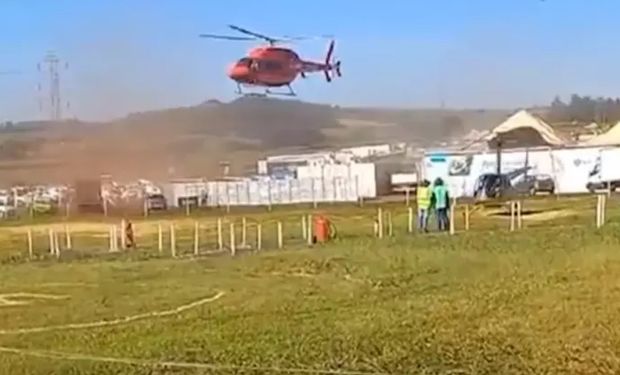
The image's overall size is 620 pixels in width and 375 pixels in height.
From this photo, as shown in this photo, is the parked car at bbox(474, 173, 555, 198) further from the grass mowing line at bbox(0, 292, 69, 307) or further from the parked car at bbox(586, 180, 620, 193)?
the grass mowing line at bbox(0, 292, 69, 307)

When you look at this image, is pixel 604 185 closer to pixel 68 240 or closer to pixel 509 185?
pixel 509 185

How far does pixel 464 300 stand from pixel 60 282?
425 inches

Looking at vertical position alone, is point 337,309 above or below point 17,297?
above

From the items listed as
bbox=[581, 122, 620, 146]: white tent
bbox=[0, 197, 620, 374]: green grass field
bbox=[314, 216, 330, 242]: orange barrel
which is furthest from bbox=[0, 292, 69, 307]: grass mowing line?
bbox=[581, 122, 620, 146]: white tent

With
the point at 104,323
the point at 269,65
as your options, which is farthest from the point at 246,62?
the point at 104,323

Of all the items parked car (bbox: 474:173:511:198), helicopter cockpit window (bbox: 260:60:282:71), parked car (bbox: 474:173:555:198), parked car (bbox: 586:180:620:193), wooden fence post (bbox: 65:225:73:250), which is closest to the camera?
wooden fence post (bbox: 65:225:73:250)

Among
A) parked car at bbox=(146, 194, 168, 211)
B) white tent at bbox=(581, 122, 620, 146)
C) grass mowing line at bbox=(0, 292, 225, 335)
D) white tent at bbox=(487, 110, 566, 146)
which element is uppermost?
white tent at bbox=(487, 110, 566, 146)

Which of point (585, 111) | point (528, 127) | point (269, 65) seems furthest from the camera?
point (585, 111)

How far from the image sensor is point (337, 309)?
63.9 ft

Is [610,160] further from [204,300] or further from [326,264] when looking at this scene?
[204,300]

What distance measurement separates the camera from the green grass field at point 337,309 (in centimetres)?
1485

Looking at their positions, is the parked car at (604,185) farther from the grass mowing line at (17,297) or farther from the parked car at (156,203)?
the grass mowing line at (17,297)

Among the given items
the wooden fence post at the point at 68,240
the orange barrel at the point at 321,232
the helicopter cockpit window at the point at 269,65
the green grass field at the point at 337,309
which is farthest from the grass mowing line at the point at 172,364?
the helicopter cockpit window at the point at 269,65

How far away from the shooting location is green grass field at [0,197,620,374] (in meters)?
14.9
